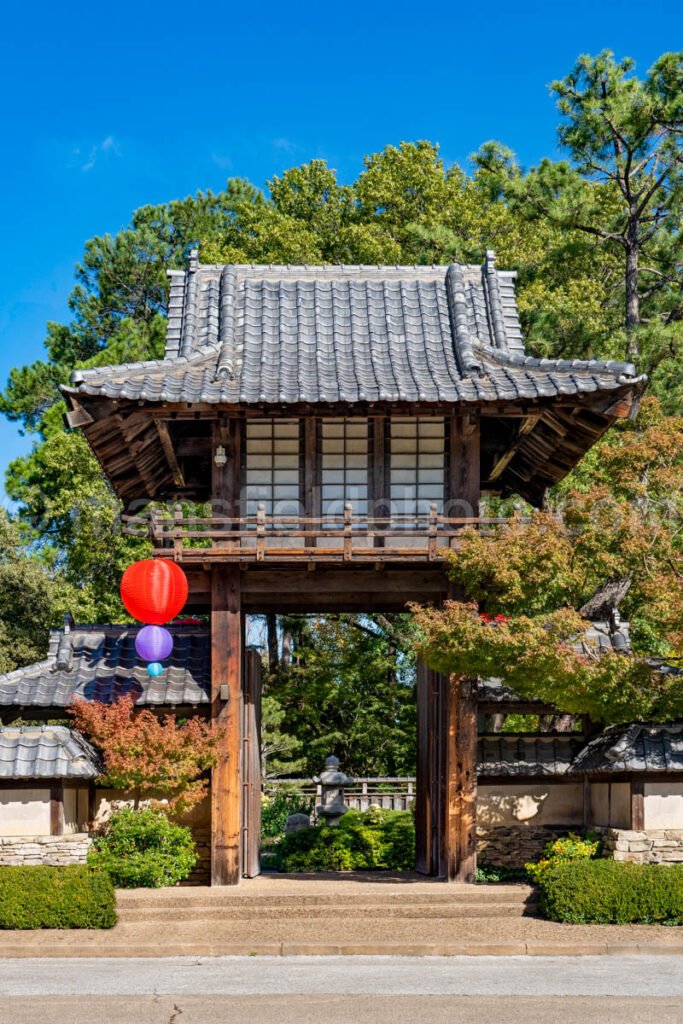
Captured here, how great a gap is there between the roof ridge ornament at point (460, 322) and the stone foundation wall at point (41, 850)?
890 centimetres

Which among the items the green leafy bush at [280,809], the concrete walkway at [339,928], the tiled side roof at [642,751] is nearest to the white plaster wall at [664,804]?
the tiled side roof at [642,751]

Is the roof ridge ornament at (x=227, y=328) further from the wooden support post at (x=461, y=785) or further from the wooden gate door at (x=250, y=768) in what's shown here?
the wooden support post at (x=461, y=785)

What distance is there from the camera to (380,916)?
17.1 meters

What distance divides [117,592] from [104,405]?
1591 cm

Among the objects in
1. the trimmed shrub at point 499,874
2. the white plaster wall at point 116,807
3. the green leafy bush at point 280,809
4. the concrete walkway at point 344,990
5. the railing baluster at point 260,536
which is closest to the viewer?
the concrete walkway at point 344,990

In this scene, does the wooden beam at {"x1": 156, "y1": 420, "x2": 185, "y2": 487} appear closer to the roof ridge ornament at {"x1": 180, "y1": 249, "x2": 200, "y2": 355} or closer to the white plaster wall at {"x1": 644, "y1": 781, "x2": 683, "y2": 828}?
the roof ridge ornament at {"x1": 180, "y1": 249, "x2": 200, "y2": 355}

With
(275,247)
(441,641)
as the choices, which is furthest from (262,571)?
(275,247)

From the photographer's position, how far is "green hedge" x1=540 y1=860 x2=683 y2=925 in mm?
16500

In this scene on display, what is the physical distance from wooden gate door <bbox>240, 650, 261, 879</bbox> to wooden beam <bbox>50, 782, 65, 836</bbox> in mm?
3201

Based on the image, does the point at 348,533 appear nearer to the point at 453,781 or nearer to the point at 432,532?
the point at 432,532

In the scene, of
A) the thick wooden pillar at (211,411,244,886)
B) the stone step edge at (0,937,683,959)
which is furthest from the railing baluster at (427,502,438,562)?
the stone step edge at (0,937,683,959)

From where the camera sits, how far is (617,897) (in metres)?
16.6

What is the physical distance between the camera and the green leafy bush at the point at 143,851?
18109 millimetres

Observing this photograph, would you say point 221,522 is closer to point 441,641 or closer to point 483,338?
point 441,641
